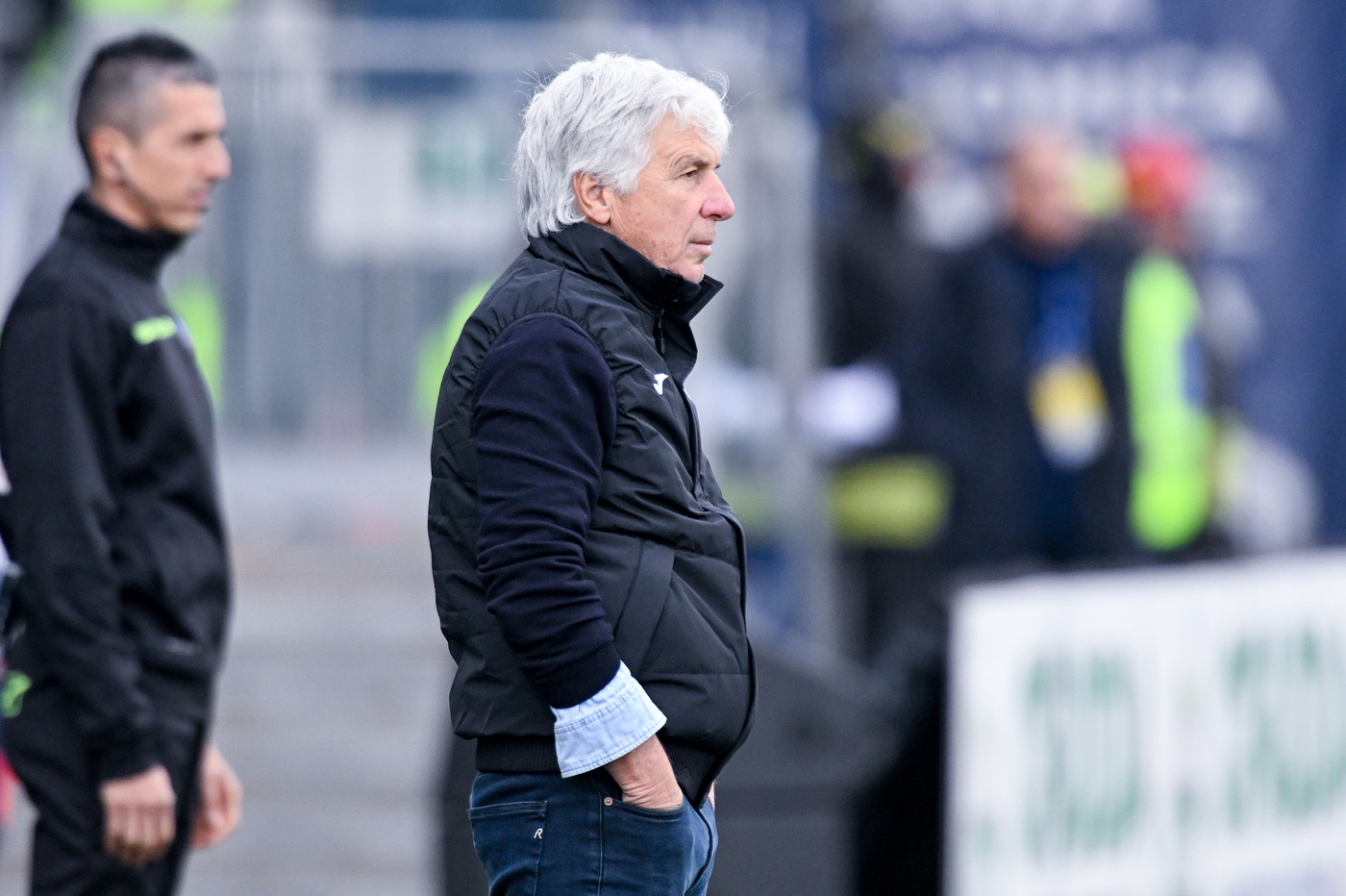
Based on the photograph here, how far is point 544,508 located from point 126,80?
155 centimetres

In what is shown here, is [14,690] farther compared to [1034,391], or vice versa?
[1034,391]

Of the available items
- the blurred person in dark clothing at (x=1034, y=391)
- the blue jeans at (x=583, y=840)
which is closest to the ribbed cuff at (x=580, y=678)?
the blue jeans at (x=583, y=840)

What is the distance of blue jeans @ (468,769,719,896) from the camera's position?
2.64m

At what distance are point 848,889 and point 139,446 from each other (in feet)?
6.50

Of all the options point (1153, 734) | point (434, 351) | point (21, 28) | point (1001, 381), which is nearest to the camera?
point (1153, 734)

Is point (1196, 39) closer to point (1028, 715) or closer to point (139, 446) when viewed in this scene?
point (1028, 715)

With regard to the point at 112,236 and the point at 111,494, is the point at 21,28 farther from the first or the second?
the point at 111,494

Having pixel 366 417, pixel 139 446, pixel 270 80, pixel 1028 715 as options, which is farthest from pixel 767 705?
pixel 270 80

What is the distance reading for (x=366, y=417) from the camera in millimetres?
6770

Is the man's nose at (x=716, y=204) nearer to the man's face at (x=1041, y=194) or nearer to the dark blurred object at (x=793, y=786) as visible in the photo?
the dark blurred object at (x=793, y=786)

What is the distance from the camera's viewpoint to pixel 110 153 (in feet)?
11.9

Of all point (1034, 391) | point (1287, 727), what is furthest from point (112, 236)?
point (1034, 391)

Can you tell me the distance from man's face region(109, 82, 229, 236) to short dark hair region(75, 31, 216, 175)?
0.02m

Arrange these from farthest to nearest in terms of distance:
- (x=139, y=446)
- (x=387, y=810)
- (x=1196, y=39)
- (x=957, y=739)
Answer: (x=1196, y=39) → (x=387, y=810) → (x=957, y=739) → (x=139, y=446)
